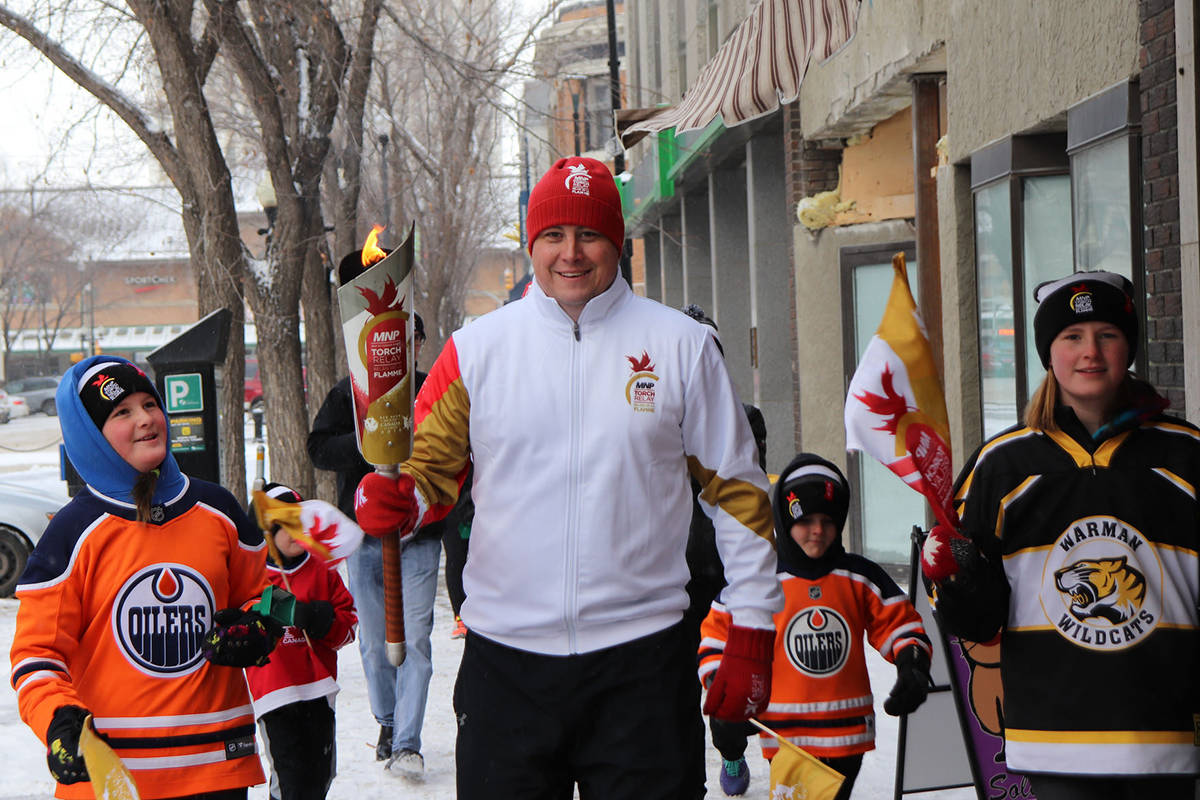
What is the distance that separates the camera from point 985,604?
11.4 feet

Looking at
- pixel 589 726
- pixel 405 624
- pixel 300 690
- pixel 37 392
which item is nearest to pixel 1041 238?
pixel 405 624

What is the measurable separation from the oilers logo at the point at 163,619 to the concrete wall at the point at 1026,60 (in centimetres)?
428

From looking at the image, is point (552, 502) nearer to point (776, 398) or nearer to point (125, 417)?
point (125, 417)

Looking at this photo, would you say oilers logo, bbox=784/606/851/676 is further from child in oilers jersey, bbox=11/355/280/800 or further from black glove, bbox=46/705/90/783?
black glove, bbox=46/705/90/783

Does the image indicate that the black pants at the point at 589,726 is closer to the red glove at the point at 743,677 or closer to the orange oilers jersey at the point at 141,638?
the red glove at the point at 743,677

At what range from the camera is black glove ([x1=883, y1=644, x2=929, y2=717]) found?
433cm

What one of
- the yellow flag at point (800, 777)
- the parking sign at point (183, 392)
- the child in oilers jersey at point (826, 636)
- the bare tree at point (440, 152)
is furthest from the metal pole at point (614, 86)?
the yellow flag at point (800, 777)

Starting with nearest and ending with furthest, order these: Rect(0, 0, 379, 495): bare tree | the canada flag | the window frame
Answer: the canada flag
the window frame
Rect(0, 0, 379, 495): bare tree

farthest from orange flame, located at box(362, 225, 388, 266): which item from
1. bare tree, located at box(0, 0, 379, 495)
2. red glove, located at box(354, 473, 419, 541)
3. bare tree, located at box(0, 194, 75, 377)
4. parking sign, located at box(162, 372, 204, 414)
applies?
bare tree, located at box(0, 194, 75, 377)

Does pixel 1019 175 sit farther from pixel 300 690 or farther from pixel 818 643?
pixel 300 690

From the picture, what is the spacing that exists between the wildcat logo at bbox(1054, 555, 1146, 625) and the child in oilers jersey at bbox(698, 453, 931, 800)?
104 cm

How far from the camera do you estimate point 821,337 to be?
1228cm

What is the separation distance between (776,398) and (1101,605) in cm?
1042

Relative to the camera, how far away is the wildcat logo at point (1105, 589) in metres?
3.43
